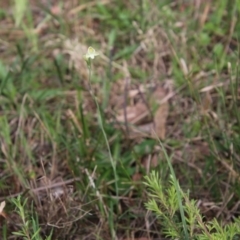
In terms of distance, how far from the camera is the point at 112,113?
236 cm

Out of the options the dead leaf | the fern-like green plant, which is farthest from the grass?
the fern-like green plant

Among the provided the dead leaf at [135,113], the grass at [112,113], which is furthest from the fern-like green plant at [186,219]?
the dead leaf at [135,113]

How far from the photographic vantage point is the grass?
6.23 feet

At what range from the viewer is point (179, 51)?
2518mm

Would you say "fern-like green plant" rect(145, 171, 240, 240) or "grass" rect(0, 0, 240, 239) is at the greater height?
"fern-like green plant" rect(145, 171, 240, 240)

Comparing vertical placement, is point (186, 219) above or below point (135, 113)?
above

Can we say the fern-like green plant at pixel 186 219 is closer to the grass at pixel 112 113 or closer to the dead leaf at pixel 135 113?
the grass at pixel 112 113

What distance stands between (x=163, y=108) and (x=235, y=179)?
54cm

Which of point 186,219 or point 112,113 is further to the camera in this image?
point 112,113

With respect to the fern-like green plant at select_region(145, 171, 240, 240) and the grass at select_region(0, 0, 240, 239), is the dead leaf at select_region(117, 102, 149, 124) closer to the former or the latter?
the grass at select_region(0, 0, 240, 239)

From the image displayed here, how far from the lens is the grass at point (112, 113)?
1.90 m

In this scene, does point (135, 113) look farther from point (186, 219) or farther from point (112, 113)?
point (186, 219)

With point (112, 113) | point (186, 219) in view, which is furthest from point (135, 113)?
point (186, 219)

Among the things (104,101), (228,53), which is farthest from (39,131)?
(228,53)
